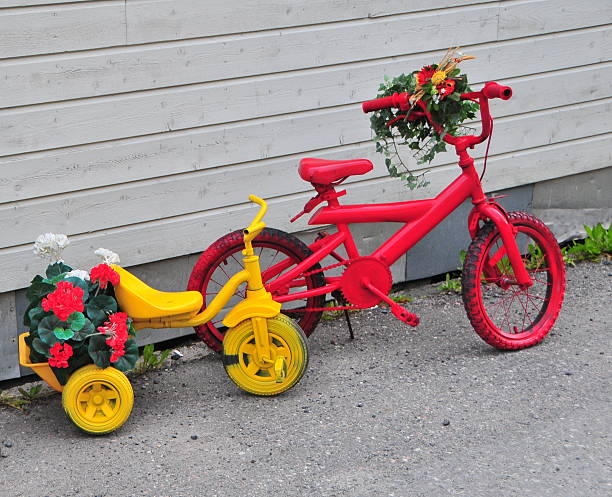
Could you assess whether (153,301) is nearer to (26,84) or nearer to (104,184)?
(104,184)

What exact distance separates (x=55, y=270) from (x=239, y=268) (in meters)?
1.08

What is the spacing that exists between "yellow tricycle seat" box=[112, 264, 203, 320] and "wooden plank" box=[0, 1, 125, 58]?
3.16ft

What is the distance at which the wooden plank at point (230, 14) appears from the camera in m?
4.10

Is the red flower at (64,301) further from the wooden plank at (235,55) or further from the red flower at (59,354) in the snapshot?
the wooden plank at (235,55)

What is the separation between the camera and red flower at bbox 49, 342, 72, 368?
12.0 ft

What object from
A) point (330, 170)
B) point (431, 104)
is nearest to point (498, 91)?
point (431, 104)

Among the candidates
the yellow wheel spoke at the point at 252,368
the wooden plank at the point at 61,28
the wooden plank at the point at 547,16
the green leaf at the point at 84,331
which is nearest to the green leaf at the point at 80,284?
the green leaf at the point at 84,331

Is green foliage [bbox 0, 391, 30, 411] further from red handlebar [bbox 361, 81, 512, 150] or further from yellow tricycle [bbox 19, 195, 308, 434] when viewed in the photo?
red handlebar [bbox 361, 81, 512, 150]

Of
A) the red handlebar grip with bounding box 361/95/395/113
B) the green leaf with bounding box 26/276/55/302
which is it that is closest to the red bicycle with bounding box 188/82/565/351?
the red handlebar grip with bounding box 361/95/395/113

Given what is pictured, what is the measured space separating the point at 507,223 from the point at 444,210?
0.98 ft

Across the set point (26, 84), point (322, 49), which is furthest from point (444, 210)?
point (26, 84)

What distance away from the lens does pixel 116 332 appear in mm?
3713

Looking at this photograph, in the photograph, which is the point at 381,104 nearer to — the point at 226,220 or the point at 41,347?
the point at 226,220

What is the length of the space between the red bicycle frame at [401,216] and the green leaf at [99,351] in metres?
0.85
